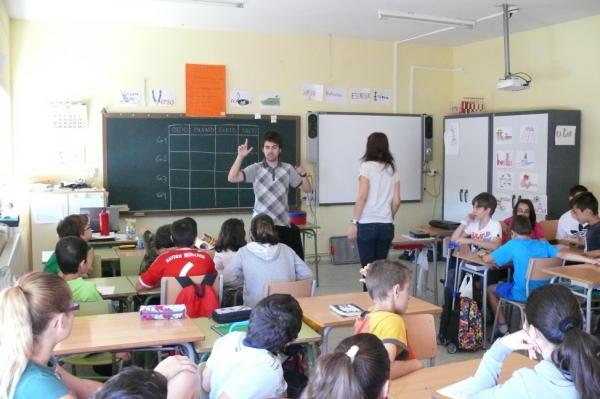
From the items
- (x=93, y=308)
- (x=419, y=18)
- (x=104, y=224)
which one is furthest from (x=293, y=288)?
(x=419, y=18)

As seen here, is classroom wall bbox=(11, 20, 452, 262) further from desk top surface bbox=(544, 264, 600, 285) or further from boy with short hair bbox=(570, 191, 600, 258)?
desk top surface bbox=(544, 264, 600, 285)

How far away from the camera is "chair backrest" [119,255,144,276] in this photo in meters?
4.67

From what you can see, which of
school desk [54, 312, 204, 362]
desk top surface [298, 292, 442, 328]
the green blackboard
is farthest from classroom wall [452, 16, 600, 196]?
school desk [54, 312, 204, 362]

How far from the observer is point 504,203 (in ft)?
23.8

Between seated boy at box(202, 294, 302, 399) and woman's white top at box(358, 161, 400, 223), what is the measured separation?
2.57 meters

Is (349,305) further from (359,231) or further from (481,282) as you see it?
(481,282)

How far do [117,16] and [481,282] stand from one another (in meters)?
4.56

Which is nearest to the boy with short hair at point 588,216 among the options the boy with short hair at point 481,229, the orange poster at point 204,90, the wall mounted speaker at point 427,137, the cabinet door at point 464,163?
the boy with short hair at point 481,229

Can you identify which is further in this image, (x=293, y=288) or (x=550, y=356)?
(x=293, y=288)

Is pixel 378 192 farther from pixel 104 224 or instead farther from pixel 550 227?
pixel 104 224

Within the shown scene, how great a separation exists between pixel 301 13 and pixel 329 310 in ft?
13.2

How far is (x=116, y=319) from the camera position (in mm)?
3082

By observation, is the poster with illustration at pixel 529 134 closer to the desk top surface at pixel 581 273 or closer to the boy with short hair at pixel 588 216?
the boy with short hair at pixel 588 216

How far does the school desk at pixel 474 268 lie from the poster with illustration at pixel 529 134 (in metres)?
2.21
